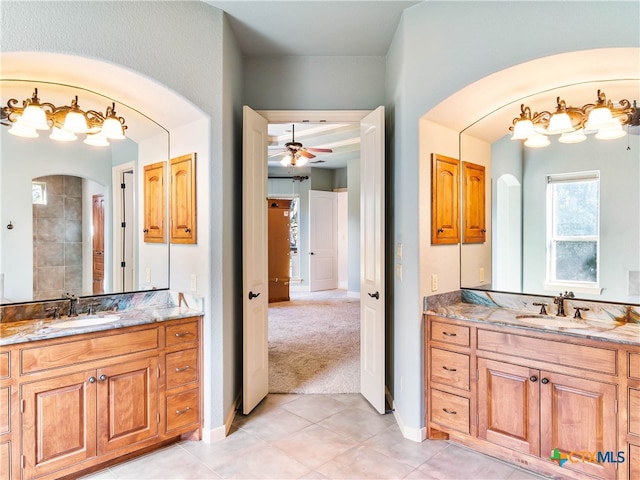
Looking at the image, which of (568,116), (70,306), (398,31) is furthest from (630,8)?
(70,306)

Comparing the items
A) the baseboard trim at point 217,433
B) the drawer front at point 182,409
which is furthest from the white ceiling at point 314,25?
the baseboard trim at point 217,433

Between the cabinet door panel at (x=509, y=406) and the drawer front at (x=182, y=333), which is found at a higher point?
the drawer front at (x=182, y=333)

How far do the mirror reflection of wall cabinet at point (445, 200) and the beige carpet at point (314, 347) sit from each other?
1685 millimetres

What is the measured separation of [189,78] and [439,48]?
1.68 m

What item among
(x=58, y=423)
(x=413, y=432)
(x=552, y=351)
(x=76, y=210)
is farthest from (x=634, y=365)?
(x=76, y=210)

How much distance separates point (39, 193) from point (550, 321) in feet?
10.9

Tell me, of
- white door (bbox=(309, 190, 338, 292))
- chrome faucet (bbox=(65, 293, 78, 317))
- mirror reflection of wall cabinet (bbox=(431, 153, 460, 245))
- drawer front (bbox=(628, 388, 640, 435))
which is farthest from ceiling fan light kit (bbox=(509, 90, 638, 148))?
white door (bbox=(309, 190, 338, 292))

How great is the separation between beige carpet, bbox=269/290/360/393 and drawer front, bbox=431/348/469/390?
1102 mm

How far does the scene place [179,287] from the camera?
108 inches

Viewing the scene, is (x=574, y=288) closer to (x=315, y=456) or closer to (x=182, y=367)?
(x=315, y=456)

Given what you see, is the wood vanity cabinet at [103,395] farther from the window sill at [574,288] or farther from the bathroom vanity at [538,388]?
the window sill at [574,288]

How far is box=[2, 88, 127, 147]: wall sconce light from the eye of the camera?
7.32ft

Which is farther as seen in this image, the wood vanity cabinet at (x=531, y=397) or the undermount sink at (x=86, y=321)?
the undermount sink at (x=86, y=321)

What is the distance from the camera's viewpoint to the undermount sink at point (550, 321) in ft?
7.07
